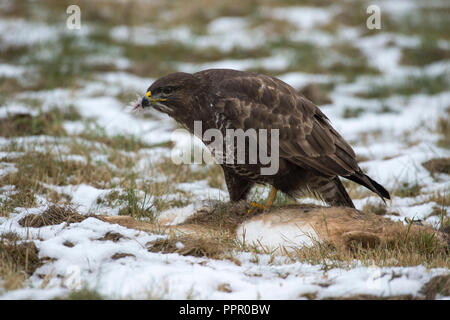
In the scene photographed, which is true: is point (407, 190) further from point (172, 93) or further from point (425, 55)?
point (425, 55)

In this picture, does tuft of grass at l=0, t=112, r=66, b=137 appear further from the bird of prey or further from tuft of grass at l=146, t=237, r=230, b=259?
tuft of grass at l=146, t=237, r=230, b=259

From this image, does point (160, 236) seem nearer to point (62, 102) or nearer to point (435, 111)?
point (62, 102)

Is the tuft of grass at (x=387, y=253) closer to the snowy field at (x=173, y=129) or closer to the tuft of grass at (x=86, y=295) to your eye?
the snowy field at (x=173, y=129)

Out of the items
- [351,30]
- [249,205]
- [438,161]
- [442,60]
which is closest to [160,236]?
[249,205]

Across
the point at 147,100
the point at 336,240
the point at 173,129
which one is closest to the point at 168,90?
the point at 147,100

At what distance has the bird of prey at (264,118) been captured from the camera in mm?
4012

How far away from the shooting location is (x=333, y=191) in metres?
4.42

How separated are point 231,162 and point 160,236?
Result: 2.94 feet

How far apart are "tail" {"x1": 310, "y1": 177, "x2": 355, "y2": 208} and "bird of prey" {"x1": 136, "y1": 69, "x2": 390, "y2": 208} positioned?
0.02 meters

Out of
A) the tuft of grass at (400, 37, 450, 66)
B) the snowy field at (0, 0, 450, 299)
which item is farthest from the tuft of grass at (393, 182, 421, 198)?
the tuft of grass at (400, 37, 450, 66)

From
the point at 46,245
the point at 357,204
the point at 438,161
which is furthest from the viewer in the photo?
the point at 438,161

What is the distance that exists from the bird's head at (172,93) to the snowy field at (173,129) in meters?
0.40

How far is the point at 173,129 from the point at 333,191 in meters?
3.42

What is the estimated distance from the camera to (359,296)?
106 inches
